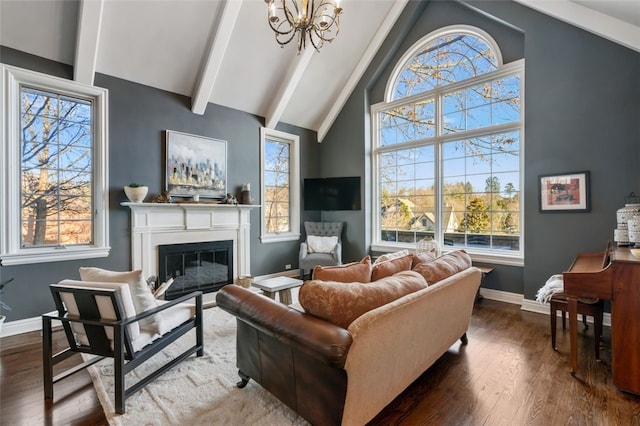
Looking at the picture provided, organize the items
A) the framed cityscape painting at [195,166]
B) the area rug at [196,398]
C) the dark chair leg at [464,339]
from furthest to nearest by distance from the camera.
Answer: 1. the framed cityscape painting at [195,166]
2. the dark chair leg at [464,339]
3. the area rug at [196,398]

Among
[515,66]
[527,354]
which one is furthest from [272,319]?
[515,66]

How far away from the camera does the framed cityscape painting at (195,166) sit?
4.34 m

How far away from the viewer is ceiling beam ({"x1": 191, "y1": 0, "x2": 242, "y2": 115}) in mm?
3812

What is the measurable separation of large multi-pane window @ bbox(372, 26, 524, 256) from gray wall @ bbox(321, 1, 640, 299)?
0.33 m

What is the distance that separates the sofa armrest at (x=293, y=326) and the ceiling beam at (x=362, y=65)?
15.9 ft

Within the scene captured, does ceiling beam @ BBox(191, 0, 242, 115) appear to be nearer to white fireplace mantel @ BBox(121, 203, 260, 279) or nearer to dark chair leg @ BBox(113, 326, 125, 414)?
white fireplace mantel @ BBox(121, 203, 260, 279)

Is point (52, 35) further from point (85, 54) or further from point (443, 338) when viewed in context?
point (443, 338)

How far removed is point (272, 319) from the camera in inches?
64.1

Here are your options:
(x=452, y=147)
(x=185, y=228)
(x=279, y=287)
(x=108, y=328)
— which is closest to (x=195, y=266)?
(x=185, y=228)

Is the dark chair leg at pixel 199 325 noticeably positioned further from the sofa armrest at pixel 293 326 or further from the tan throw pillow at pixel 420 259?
the tan throw pillow at pixel 420 259

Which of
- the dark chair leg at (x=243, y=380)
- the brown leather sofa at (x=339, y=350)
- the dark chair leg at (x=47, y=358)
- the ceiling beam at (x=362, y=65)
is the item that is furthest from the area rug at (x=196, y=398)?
the ceiling beam at (x=362, y=65)

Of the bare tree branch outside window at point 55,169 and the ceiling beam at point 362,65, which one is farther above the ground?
the ceiling beam at point 362,65

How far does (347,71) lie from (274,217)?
123 inches

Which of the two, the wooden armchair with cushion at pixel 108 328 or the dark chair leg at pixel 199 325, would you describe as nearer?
the wooden armchair with cushion at pixel 108 328
